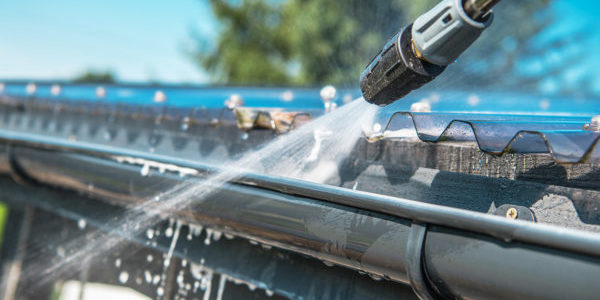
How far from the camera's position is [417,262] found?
1.12 m

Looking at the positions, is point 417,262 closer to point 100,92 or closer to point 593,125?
point 593,125

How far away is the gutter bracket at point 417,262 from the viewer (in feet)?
3.67

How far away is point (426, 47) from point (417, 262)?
0.48 metres

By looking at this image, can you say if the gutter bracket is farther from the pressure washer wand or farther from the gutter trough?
the pressure washer wand

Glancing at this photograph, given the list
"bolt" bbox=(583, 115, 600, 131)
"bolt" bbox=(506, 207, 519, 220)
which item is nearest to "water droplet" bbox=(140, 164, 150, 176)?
"bolt" bbox=(506, 207, 519, 220)

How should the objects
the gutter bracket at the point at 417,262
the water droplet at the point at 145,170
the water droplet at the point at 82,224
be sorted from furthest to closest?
the water droplet at the point at 82,224 < the water droplet at the point at 145,170 < the gutter bracket at the point at 417,262

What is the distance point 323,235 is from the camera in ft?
4.40

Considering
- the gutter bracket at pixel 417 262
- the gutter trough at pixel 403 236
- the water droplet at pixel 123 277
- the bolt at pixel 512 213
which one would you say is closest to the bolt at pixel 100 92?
the water droplet at pixel 123 277

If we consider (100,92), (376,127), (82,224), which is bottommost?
(82,224)

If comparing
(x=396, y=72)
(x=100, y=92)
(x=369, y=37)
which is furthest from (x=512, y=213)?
(x=369, y=37)

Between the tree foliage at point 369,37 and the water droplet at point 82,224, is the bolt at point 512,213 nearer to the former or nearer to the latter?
the water droplet at point 82,224

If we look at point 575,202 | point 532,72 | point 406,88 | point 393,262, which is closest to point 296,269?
point 393,262

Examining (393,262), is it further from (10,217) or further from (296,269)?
(10,217)

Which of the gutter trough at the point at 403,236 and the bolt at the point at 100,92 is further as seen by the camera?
the bolt at the point at 100,92
